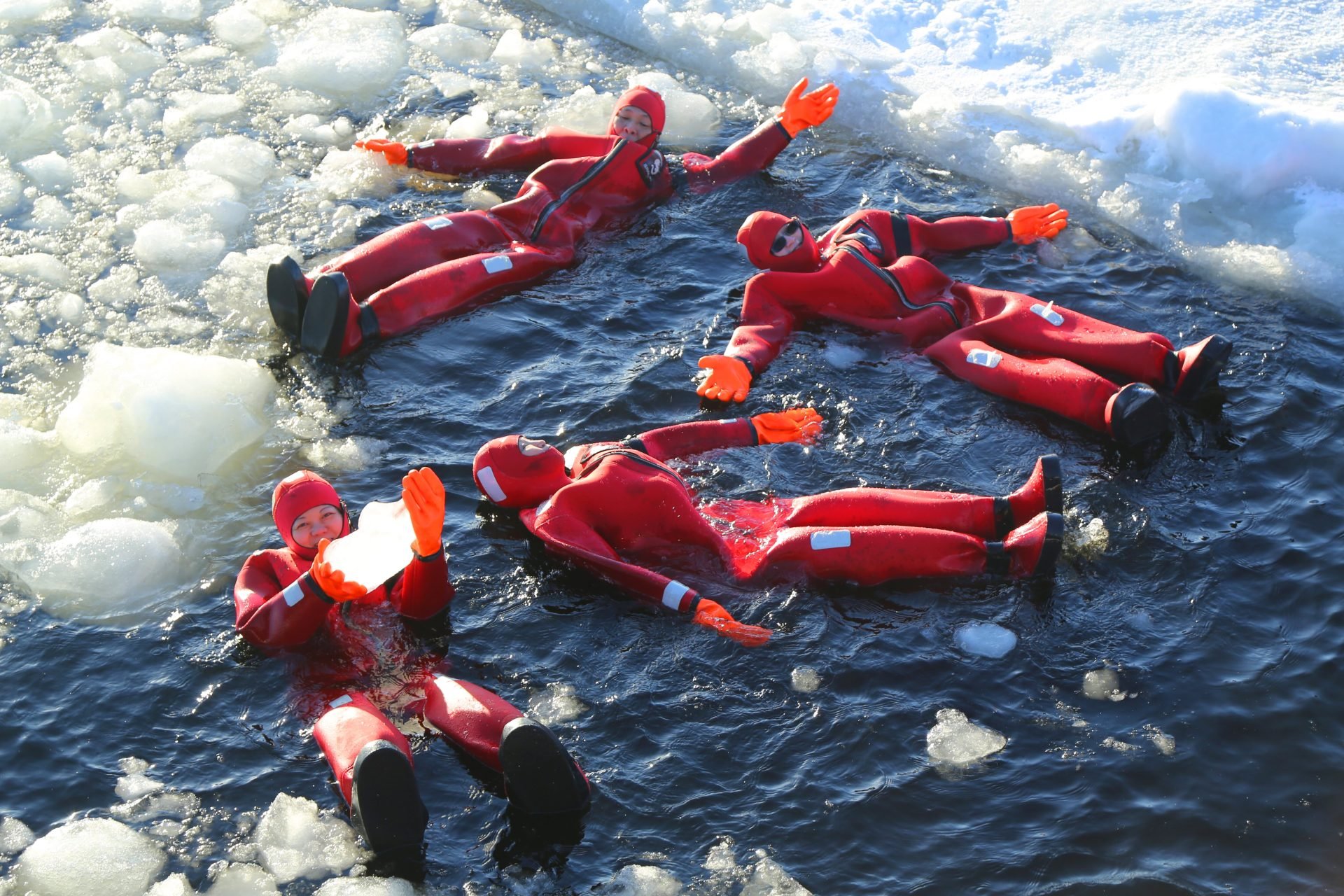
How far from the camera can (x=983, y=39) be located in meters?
10.4

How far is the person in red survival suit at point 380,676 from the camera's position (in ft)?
15.1

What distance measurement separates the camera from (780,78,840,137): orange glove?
9180 millimetres

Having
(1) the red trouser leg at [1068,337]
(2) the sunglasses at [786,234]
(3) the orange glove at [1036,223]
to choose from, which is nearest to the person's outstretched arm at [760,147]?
(3) the orange glove at [1036,223]

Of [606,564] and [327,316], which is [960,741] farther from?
[327,316]

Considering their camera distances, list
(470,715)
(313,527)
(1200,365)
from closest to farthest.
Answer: (470,715) < (313,527) < (1200,365)

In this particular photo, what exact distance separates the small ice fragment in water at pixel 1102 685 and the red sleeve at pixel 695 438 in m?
2.17

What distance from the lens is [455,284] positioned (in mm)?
8039

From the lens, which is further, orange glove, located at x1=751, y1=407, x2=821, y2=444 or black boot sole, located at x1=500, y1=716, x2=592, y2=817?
orange glove, located at x1=751, y1=407, x2=821, y2=444

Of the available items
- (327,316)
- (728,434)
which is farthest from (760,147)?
(327,316)

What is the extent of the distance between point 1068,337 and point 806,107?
3.09 m

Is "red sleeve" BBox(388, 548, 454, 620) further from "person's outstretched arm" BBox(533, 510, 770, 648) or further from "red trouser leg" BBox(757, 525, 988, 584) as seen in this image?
"red trouser leg" BBox(757, 525, 988, 584)

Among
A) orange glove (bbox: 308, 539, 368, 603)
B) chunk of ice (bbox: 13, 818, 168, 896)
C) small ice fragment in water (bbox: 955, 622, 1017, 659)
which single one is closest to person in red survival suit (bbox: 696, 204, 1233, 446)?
small ice fragment in water (bbox: 955, 622, 1017, 659)

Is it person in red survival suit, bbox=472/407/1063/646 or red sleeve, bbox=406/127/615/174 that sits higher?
red sleeve, bbox=406/127/615/174

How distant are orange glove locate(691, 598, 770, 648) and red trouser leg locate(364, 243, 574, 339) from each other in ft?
10.8
